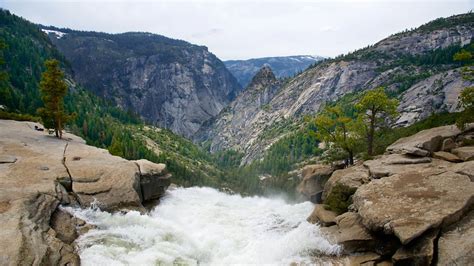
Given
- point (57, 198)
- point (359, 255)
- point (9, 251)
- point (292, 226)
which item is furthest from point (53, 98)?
point (359, 255)

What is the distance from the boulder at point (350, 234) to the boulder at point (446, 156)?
12423mm

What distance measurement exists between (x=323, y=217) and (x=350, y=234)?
6.58 meters

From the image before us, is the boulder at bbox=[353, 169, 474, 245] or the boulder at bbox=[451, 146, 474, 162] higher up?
the boulder at bbox=[451, 146, 474, 162]

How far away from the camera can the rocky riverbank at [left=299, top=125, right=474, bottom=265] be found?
77.7ft

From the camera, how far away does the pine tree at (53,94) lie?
53.5m

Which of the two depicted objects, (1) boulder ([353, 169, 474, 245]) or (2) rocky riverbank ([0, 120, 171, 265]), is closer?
(1) boulder ([353, 169, 474, 245])

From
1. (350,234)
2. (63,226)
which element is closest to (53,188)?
(63,226)

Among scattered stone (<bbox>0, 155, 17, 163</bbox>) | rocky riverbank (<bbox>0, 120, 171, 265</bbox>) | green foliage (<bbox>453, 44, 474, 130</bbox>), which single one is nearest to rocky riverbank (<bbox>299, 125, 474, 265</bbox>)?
green foliage (<bbox>453, 44, 474, 130</bbox>)

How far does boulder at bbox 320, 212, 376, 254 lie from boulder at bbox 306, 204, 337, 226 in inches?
51.4

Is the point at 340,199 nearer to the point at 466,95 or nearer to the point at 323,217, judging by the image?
the point at 323,217

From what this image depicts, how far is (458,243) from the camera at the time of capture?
22.4m

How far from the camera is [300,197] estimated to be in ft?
206

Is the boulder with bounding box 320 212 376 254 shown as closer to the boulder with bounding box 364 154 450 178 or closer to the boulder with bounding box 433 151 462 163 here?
the boulder with bounding box 364 154 450 178

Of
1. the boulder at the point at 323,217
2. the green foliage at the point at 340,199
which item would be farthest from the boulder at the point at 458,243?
the green foliage at the point at 340,199
